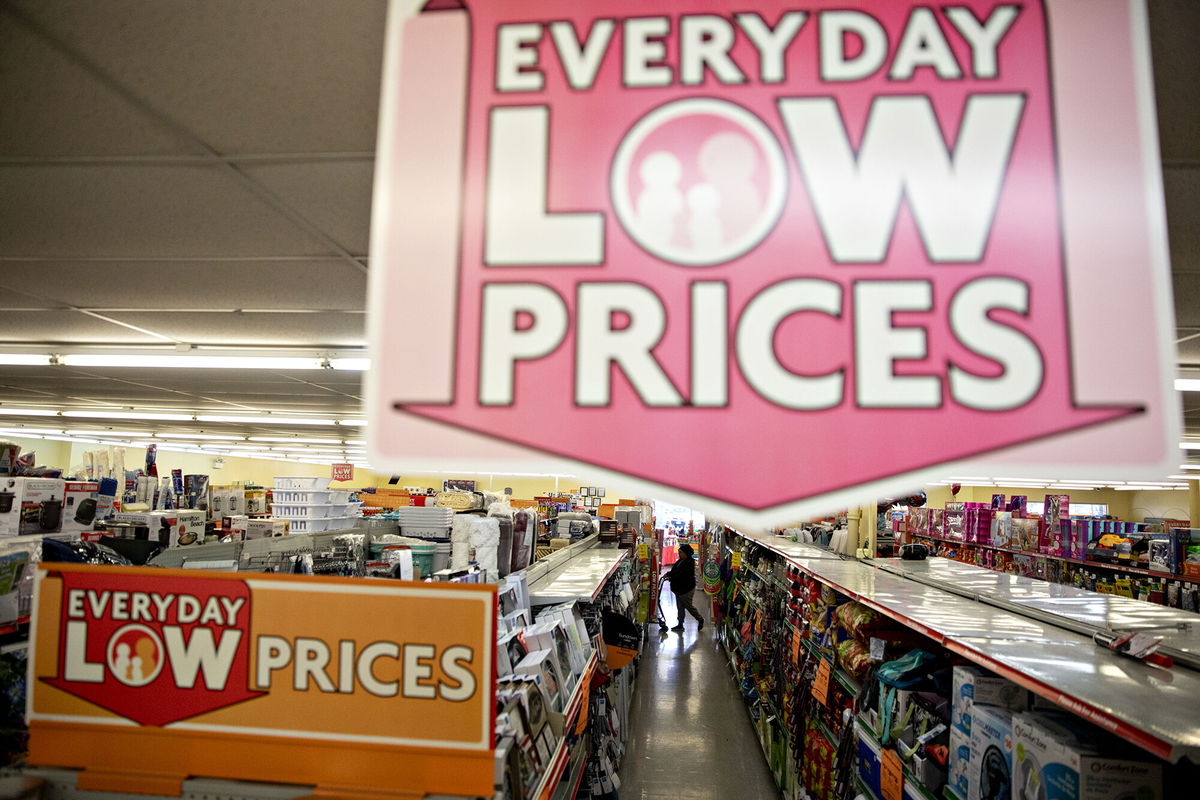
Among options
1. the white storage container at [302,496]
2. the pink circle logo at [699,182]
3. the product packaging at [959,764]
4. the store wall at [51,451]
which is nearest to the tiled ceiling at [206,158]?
the pink circle logo at [699,182]

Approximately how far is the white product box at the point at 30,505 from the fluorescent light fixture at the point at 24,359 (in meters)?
2.68

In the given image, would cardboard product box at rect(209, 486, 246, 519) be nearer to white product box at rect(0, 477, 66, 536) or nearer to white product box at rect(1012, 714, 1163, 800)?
white product box at rect(0, 477, 66, 536)

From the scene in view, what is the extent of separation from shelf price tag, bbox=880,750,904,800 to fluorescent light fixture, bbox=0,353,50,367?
7219mm

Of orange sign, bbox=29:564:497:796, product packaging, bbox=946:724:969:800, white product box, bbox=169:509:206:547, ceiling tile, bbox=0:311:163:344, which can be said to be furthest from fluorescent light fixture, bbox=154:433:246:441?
product packaging, bbox=946:724:969:800

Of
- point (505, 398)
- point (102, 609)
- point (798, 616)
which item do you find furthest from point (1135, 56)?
point (798, 616)

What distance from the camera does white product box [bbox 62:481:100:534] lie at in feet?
14.3

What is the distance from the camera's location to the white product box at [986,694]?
224cm

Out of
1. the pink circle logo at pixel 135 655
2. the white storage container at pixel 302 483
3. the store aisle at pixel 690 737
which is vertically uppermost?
the white storage container at pixel 302 483

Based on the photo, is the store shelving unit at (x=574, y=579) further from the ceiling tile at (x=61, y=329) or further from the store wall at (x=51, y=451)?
the store wall at (x=51, y=451)

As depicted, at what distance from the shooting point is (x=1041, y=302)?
87 cm

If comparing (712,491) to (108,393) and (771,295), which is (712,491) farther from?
(108,393)

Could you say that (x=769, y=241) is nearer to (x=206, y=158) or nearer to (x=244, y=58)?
(x=244, y=58)

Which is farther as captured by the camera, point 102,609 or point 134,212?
point 134,212

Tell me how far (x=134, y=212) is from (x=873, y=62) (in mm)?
3030
